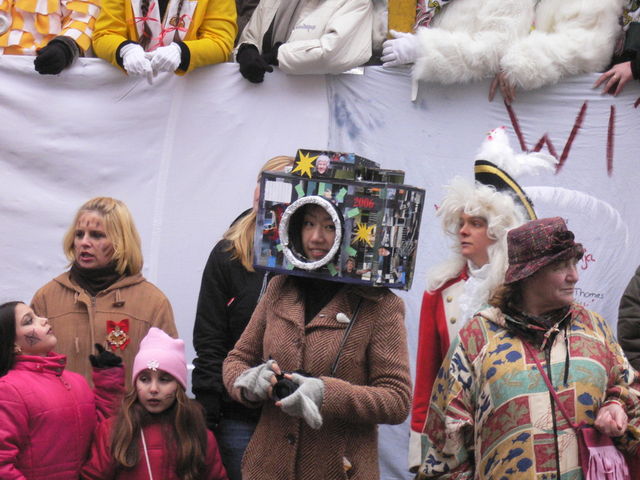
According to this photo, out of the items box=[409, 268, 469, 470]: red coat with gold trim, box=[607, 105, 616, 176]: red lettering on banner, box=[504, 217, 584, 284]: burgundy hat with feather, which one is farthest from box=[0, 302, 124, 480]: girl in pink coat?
box=[607, 105, 616, 176]: red lettering on banner

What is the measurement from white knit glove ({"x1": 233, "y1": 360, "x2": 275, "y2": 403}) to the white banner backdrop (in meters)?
1.84

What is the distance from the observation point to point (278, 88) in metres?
5.46

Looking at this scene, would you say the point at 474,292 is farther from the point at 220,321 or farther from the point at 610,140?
the point at 610,140

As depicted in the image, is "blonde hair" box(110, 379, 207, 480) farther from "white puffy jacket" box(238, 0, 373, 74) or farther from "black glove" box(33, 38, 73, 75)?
"black glove" box(33, 38, 73, 75)

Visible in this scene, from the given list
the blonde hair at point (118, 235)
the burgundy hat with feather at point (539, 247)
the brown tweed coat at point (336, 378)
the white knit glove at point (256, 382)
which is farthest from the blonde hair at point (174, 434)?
the burgundy hat with feather at point (539, 247)

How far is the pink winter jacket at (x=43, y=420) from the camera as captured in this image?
371 cm

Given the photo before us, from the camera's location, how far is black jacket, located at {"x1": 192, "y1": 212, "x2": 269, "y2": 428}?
4297 millimetres

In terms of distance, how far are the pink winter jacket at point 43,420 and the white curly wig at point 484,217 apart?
1597 mm

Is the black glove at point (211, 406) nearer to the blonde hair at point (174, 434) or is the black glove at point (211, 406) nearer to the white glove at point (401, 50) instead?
the blonde hair at point (174, 434)

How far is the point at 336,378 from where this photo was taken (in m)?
3.40

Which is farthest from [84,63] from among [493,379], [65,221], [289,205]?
[493,379]

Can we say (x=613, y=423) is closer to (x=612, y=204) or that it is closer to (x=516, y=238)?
(x=516, y=238)

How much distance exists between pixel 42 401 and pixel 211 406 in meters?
0.75

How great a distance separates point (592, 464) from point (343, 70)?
9.14 feet
